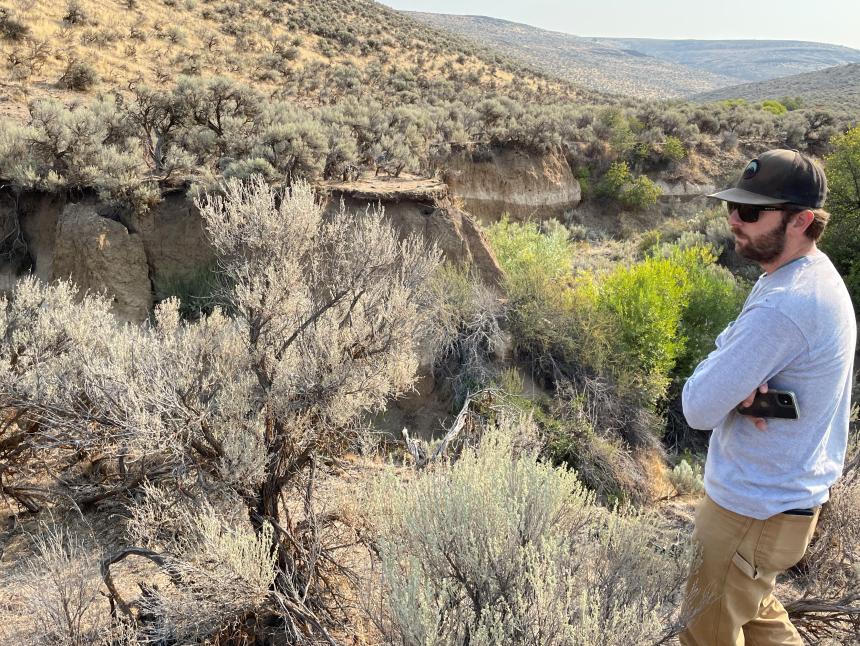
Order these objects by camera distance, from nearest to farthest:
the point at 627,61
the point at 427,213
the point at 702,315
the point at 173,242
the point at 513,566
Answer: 1. the point at 513,566
2. the point at 173,242
3. the point at 427,213
4. the point at 702,315
5. the point at 627,61

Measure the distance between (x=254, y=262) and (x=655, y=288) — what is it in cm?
660

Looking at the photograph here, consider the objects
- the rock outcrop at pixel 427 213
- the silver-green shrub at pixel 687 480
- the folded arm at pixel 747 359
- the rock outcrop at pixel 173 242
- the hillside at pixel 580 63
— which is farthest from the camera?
the hillside at pixel 580 63

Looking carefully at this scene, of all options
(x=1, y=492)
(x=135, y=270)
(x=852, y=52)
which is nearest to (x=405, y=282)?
(x=1, y=492)

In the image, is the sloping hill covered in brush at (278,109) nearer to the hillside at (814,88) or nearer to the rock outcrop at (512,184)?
the rock outcrop at (512,184)

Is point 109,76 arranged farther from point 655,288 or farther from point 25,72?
point 655,288

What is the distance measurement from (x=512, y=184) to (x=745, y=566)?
675 inches

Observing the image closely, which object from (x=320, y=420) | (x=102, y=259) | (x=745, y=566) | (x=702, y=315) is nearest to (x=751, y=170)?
(x=745, y=566)

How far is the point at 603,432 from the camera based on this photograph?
794 cm

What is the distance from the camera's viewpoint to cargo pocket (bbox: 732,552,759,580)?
2.32 meters

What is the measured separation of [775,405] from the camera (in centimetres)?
211

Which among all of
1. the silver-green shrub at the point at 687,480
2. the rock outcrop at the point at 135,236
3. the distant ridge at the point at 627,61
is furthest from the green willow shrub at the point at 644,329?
the distant ridge at the point at 627,61

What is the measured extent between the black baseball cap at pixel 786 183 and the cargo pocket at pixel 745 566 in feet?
4.49

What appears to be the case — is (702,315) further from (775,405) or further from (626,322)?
(775,405)

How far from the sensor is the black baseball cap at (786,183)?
7.04 ft
